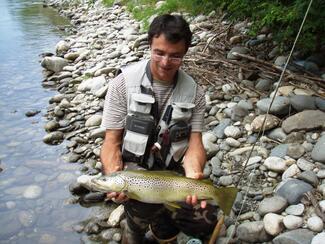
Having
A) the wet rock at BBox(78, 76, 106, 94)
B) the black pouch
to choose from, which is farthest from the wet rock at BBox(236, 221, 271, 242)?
the wet rock at BBox(78, 76, 106, 94)

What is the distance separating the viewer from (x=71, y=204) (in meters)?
5.89

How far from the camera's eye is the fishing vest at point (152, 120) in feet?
12.9

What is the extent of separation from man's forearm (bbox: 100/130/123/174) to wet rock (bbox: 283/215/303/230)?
1663 mm

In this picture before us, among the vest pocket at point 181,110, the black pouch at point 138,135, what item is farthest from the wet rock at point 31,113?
the vest pocket at point 181,110

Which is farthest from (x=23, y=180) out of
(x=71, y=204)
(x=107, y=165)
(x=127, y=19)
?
(x=127, y=19)

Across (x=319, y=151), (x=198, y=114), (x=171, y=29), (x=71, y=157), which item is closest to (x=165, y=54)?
(x=171, y=29)

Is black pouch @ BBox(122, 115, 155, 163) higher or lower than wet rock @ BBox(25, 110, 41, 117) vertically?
higher

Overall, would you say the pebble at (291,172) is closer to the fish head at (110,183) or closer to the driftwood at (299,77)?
the driftwood at (299,77)

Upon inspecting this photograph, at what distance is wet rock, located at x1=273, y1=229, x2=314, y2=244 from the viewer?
3977mm

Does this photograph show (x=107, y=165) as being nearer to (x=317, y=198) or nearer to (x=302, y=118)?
(x=317, y=198)

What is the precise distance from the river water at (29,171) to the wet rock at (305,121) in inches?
108

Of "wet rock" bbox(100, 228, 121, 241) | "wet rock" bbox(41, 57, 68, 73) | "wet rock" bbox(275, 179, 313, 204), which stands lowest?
"wet rock" bbox(41, 57, 68, 73)

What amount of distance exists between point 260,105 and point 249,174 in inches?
48.3

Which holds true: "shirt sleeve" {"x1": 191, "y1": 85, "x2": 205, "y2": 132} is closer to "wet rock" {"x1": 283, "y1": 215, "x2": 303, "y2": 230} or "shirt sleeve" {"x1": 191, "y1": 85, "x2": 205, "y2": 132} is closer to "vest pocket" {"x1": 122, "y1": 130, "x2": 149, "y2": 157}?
"vest pocket" {"x1": 122, "y1": 130, "x2": 149, "y2": 157}
